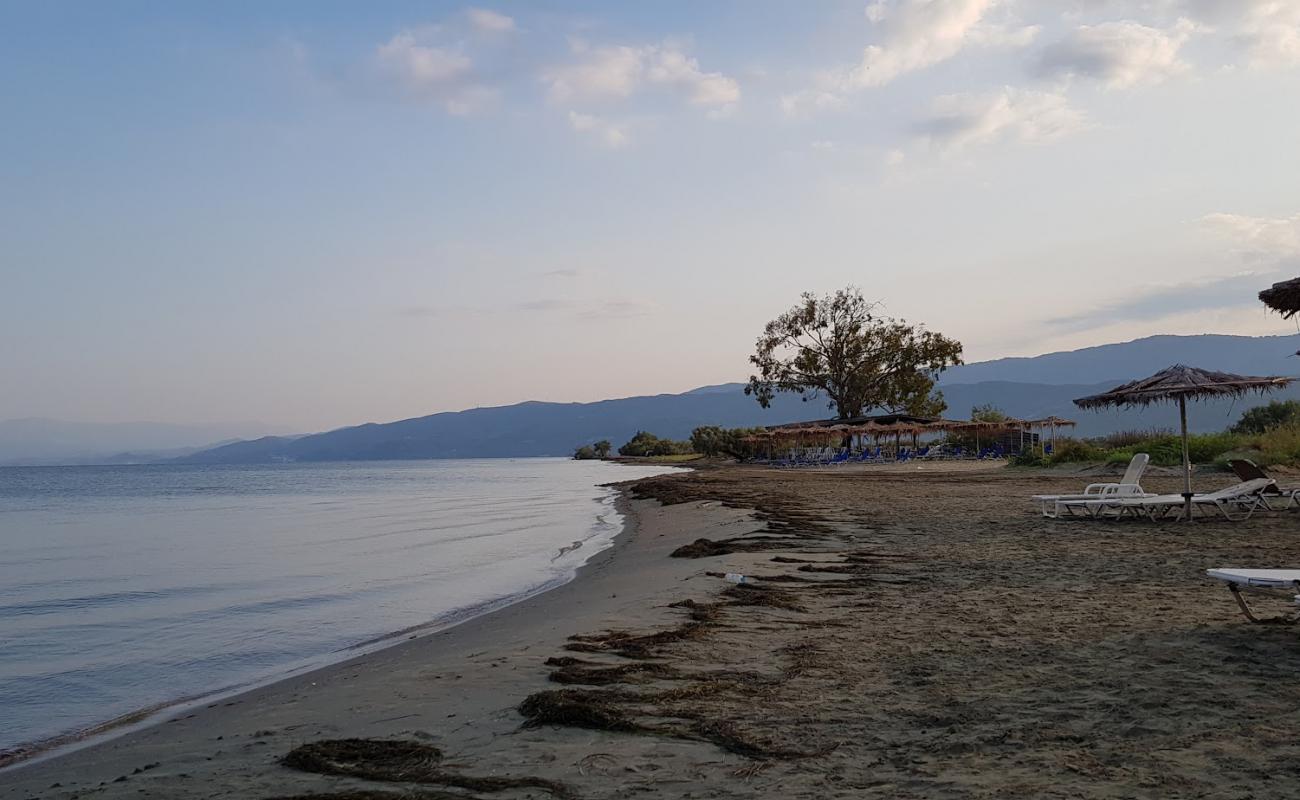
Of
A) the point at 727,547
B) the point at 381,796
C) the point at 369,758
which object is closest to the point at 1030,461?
the point at 727,547

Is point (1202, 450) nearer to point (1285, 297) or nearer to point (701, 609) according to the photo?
point (1285, 297)

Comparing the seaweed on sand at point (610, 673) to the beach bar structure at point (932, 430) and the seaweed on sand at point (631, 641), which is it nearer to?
the seaweed on sand at point (631, 641)

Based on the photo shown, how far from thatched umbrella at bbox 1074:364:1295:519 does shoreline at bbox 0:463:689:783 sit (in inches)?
318

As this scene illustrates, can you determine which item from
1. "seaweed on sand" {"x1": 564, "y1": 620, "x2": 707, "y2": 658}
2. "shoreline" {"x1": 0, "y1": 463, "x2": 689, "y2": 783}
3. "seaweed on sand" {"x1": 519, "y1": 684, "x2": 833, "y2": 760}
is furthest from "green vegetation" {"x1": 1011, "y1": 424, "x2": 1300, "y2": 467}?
A: "seaweed on sand" {"x1": 519, "y1": 684, "x2": 833, "y2": 760}

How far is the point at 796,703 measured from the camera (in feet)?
13.8

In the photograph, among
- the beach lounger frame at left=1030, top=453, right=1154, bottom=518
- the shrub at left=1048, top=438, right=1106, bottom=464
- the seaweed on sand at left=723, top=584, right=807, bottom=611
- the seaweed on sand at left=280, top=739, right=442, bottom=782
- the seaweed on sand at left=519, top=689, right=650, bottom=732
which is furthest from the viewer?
the shrub at left=1048, top=438, right=1106, bottom=464

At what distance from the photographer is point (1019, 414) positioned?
18412cm

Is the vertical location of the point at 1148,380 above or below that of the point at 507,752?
above

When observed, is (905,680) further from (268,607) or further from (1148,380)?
(1148,380)

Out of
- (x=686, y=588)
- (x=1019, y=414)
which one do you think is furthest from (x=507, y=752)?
(x=1019, y=414)

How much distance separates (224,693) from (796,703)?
3860mm

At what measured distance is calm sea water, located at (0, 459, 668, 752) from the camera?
663 centimetres

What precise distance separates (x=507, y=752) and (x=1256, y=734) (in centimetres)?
272

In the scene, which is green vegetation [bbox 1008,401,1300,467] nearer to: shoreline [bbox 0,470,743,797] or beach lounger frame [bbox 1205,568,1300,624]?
beach lounger frame [bbox 1205,568,1300,624]
